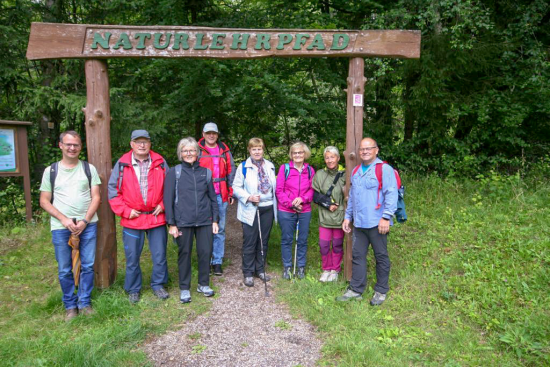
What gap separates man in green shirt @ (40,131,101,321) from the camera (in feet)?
13.2

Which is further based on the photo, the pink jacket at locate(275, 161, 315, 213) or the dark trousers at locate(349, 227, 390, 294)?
the pink jacket at locate(275, 161, 315, 213)

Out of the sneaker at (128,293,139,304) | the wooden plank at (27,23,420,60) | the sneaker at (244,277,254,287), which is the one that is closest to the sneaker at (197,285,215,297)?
the sneaker at (244,277,254,287)

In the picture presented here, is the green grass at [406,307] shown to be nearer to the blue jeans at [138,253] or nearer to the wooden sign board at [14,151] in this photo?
the blue jeans at [138,253]

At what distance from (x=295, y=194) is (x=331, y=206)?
0.53 m

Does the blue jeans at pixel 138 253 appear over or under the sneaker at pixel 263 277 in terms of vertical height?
over

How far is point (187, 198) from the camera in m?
4.55

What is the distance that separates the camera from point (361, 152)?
447 cm

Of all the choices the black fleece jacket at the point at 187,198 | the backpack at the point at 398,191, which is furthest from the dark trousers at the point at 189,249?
the backpack at the point at 398,191

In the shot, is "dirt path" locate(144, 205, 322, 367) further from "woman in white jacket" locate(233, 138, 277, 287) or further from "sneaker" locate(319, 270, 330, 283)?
"sneaker" locate(319, 270, 330, 283)

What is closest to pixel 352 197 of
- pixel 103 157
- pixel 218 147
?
pixel 218 147

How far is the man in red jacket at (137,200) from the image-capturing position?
441 cm

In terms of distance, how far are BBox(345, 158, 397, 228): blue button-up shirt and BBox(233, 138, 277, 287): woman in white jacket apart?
49.5 inches

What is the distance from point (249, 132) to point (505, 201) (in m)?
6.59

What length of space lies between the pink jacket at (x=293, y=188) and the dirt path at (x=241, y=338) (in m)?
1.31
